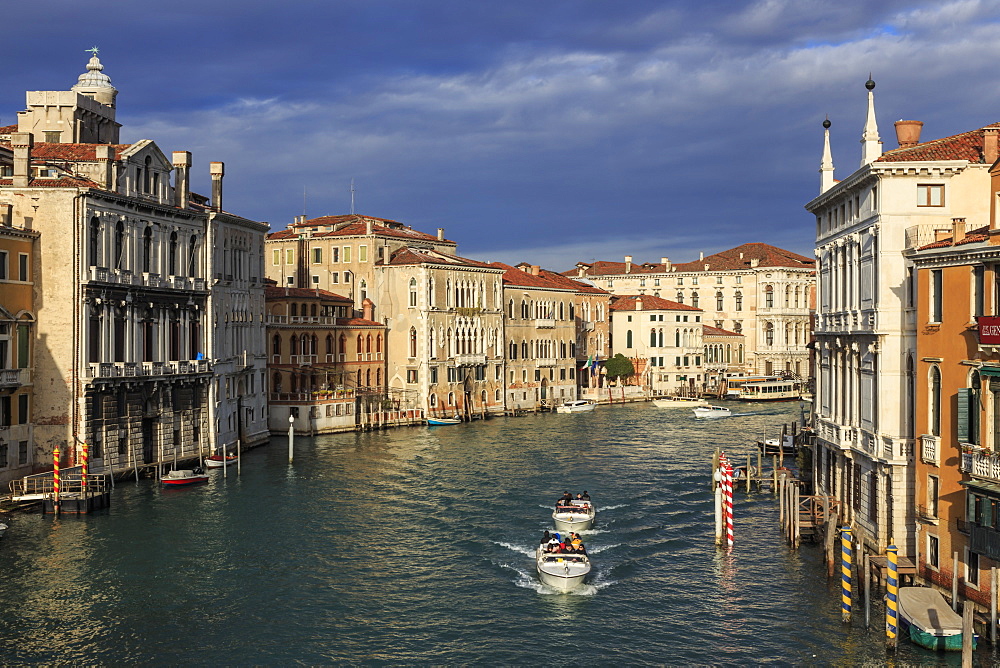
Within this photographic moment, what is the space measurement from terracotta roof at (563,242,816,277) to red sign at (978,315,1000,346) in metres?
94.2

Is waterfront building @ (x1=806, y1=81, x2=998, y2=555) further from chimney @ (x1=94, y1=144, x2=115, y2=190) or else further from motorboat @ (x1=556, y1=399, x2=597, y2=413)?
motorboat @ (x1=556, y1=399, x2=597, y2=413)

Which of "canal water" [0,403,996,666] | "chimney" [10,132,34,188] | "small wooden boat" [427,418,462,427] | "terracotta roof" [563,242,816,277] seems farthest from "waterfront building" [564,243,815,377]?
"chimney" [10,132,34,188]

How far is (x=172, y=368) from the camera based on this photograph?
41812 mm

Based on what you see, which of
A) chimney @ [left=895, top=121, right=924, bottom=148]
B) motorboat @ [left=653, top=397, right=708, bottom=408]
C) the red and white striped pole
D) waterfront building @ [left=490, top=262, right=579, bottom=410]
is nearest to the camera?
chimney @ [left=895, top=121, right=924, bottom=148]

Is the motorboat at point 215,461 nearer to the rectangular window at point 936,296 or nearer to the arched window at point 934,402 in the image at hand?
the arched window at point 934,402

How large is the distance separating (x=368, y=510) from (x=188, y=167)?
62.0 feet

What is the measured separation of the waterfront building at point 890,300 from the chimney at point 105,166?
26010 mm

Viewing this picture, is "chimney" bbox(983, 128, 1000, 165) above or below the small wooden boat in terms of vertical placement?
above

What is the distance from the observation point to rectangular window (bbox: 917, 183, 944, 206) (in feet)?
81.4

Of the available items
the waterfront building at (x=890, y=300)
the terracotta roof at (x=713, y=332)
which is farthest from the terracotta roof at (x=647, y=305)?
the waterfront building at (x=890, y=300)

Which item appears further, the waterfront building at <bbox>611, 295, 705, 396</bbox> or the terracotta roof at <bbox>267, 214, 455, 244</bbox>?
the waterfront building at <bbox>611, 295, 705, 396</bbox>

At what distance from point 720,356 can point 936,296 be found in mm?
84523

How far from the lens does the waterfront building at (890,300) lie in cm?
2397

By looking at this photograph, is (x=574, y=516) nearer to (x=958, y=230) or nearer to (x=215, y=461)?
(x=958, y=230)
